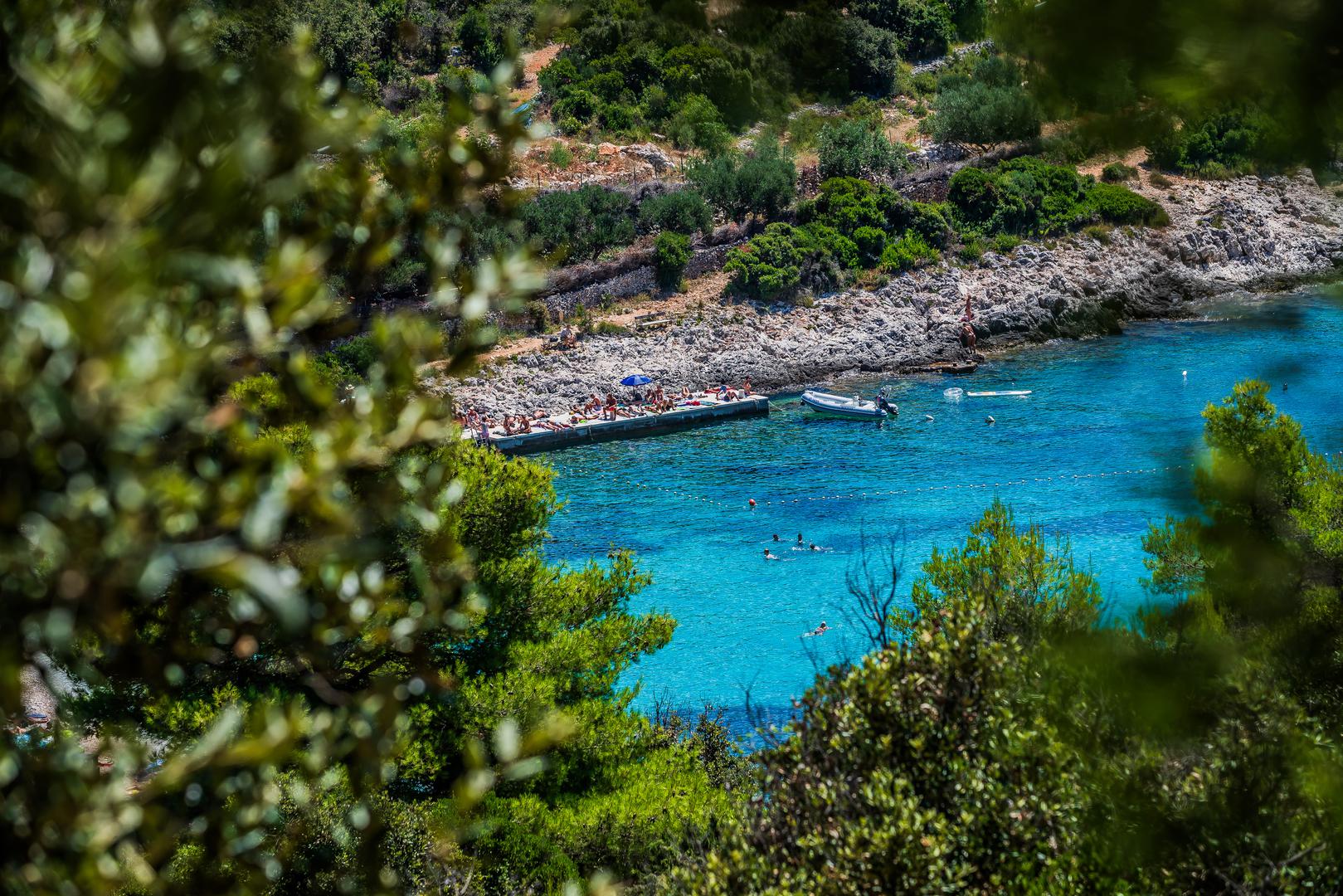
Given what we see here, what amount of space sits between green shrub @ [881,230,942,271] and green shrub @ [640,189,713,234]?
7.29 meters

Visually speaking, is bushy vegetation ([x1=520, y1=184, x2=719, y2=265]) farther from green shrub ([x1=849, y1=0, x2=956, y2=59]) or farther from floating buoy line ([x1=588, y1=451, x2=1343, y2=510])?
floating buoy line ([x1=588, y1=451, x2=1343, y2=510])

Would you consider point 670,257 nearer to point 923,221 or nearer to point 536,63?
point 923,221

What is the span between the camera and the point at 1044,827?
312 inches

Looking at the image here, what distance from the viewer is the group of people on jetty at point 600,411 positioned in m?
36.0

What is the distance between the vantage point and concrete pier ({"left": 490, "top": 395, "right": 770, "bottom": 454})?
35.8 meters

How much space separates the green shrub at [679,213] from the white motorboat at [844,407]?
35.1ft

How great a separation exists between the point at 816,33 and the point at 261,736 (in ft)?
8.46

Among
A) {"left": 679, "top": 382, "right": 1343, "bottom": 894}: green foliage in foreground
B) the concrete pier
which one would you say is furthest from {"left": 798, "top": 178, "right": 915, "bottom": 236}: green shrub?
{"left": 679, "top": 382, "right": 1343, "bottom": 894}: green foliage in foreground

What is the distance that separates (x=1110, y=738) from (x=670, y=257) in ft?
129

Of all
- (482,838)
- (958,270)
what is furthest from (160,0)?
(958,270)

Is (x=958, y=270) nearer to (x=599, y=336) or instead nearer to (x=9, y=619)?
(x=599, y=336)

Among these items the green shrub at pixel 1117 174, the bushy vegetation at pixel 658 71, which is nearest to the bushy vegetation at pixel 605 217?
the bushy vegetation at pixel 658 71

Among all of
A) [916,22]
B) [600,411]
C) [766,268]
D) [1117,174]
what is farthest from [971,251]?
[600,411]

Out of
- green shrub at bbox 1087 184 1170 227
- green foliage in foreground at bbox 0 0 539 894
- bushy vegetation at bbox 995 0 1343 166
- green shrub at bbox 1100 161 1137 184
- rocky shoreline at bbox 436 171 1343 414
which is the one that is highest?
bushy vegetation at bbox 995 0 1343 166
